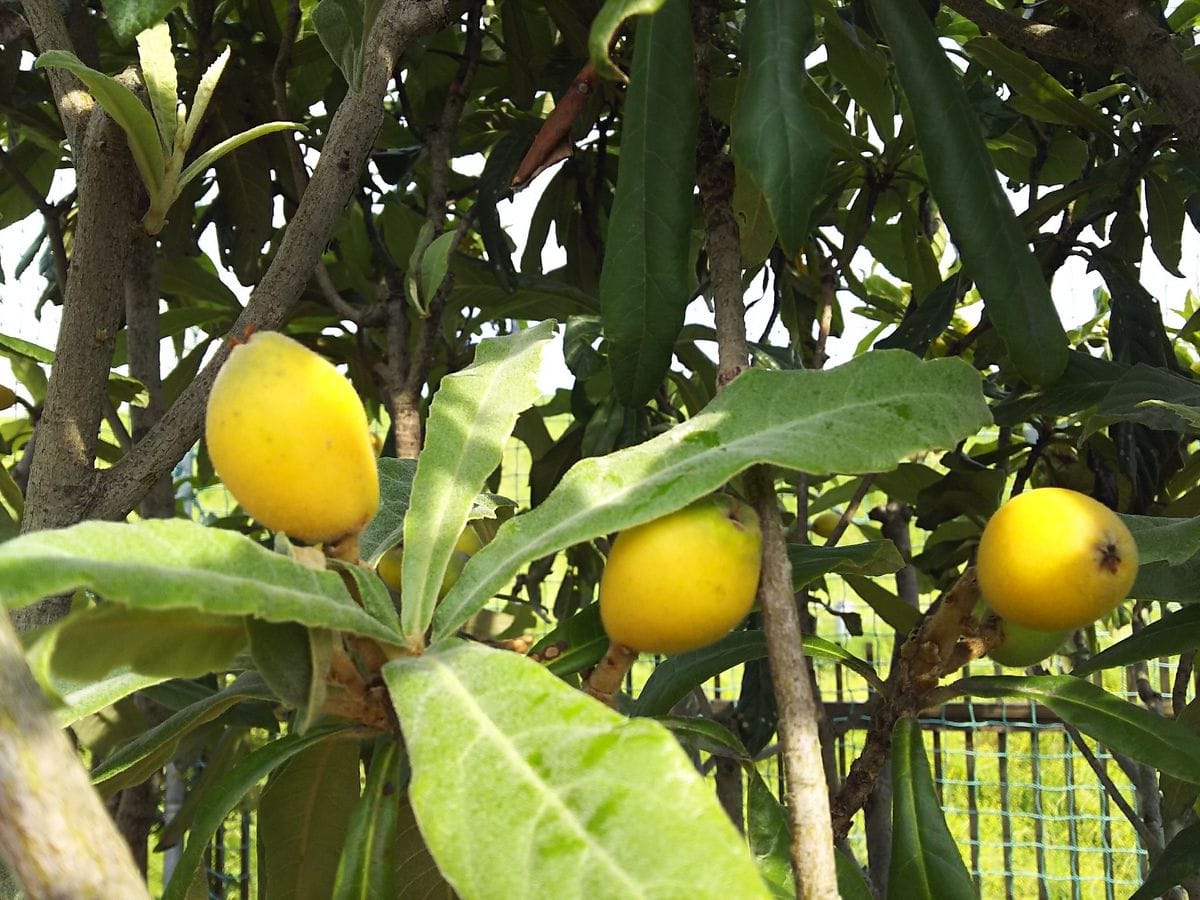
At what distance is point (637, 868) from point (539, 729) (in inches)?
3.8

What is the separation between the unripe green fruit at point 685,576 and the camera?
65 cm

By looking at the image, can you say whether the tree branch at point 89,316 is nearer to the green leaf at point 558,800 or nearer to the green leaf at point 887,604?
the green leaf at point 558,800

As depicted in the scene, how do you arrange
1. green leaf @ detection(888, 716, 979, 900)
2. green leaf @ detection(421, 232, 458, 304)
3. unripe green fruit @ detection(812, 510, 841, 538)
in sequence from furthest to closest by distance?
unripe green fruit @ detection(812, 510, 841, 538)
green leaf @ detection(421, 232, 458, 304)
green leaf @ detection(888, 716, 979, 900)

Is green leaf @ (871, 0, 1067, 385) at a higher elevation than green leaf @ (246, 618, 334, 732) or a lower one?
higher

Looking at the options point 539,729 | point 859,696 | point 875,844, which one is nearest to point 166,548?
point 539,729

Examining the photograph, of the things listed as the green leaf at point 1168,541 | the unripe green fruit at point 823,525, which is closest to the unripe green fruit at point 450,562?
the green leaf at point 1168,541

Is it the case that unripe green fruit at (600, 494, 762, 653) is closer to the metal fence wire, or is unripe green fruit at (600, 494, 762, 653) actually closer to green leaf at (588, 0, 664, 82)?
green leaf at (588, 0, 664, 82)

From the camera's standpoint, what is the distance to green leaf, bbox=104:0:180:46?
0.77m

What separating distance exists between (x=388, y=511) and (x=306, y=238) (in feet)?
0.83

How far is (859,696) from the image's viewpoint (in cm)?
462

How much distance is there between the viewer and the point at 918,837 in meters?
0.82

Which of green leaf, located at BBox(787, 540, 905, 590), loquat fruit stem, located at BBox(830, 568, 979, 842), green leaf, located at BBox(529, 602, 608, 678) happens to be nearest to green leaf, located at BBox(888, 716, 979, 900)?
loquat fruit stem, located at BBox(830, 568, 979, 842)

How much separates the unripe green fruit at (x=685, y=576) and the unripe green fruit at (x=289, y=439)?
16 centimetres

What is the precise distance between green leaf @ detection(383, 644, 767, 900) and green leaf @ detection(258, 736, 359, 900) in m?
0.30
